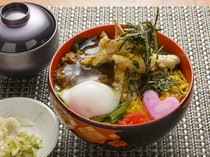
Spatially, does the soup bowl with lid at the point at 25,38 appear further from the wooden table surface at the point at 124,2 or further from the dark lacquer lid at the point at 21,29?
the wooden table surface at the point at 124,2

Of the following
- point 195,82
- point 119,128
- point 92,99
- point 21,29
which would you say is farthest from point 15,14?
point 195,82

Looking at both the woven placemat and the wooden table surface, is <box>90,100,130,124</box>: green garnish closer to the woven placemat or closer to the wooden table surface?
the woven placemat

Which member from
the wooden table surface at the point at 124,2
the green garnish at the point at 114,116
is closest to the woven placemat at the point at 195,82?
the wooden table surface at the point at 124,2

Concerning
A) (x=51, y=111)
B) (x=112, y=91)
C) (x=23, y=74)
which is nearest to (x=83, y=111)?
(x=112, y=91)

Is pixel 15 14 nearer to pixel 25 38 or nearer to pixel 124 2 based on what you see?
pixel 25 38

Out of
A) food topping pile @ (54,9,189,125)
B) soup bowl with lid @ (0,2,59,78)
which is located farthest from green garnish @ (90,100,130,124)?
soup bowl with lid @ (0,2,59,78)

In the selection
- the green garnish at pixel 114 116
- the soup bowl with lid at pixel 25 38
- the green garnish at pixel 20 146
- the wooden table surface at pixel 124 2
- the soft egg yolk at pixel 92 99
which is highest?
the wooden table surface at pixel 124 2
